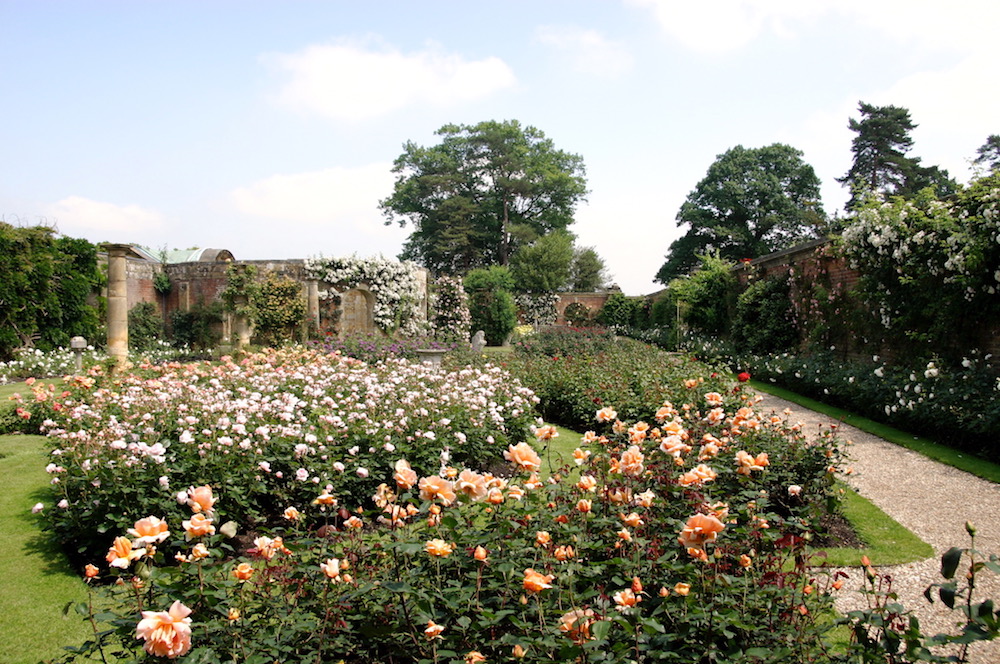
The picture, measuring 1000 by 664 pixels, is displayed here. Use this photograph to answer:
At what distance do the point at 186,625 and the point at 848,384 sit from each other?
862 centimetres

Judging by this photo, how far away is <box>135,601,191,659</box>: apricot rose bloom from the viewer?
1.33m

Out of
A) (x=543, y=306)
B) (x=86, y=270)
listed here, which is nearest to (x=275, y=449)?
(x=86, y=270)

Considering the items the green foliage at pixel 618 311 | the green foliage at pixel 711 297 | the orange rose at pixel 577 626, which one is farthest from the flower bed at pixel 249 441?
the green foliage at pixel 618 311

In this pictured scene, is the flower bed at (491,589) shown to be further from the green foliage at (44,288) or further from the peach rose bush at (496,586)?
the green foliage at (44,288)

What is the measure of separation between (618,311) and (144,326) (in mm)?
16992

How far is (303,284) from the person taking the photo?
14.3 meters

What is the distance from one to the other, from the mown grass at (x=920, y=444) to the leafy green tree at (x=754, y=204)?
69.9ft

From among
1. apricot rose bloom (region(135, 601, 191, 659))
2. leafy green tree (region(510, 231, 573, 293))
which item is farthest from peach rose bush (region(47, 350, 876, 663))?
leafy green tree (region(510, 231, 573, 293))

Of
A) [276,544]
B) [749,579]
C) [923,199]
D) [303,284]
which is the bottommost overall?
[749,579]

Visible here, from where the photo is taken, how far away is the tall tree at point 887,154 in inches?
1038

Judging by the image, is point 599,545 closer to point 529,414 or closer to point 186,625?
point 186,625

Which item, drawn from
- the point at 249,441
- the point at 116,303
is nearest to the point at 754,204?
the point at 116,303

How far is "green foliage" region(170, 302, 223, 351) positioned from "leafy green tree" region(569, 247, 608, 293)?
19629 mm

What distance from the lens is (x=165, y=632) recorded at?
1.35 m
